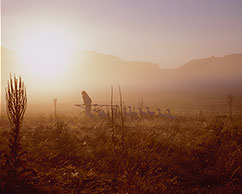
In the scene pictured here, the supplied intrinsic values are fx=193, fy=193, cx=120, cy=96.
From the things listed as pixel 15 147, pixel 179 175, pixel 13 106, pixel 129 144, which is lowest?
pixel 179 175

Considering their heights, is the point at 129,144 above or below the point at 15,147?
below

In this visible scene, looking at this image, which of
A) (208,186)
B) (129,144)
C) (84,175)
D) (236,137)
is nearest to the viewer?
(208,186)

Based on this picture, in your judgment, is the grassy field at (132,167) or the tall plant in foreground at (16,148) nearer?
the tall plant in foreground at (16,148)

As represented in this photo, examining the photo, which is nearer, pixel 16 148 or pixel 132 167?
pixel 16 148

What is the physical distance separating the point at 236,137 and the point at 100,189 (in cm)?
614

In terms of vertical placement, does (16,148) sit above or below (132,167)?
above

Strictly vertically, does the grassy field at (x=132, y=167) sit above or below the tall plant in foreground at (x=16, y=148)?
below

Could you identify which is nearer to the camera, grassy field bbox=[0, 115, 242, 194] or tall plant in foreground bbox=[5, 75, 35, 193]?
tall plant in foreground bbox=[5, 75, 35, 193]

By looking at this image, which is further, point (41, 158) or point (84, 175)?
point (41, 158)

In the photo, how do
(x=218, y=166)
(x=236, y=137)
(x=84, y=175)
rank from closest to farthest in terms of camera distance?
(x=84, y=175) < (x=218, y=166) < (x=236, y=137)

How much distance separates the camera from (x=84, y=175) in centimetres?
475

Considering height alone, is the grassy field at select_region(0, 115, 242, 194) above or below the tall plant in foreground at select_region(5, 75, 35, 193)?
below

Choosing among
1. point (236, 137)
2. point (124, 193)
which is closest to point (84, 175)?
point (124, 193)

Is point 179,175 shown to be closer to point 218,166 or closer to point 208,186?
point 208,186
